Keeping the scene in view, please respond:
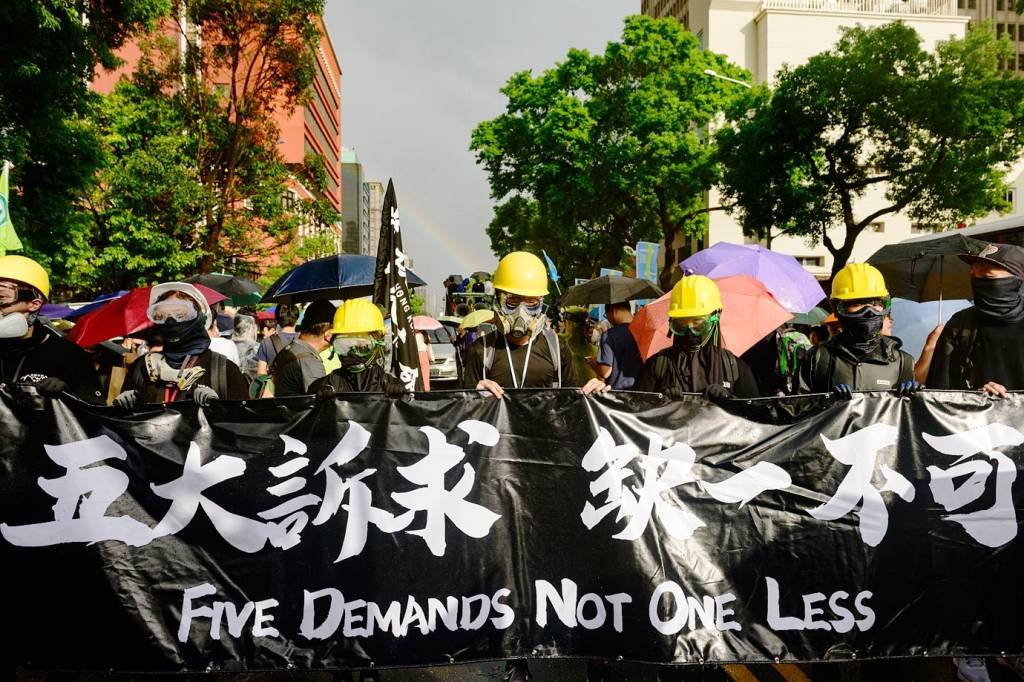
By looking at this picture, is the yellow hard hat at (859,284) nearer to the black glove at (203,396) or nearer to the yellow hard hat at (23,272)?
the black glove at (203,396)

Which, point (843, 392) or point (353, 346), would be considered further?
point (353, 346)

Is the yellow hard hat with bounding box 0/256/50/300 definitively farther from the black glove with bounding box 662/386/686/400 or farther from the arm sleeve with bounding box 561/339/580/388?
the black glove with bounding box 662/386/686/400

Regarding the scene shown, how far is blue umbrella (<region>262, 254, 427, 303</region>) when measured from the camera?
8953 millimetres

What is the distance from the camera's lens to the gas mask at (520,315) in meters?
5.26

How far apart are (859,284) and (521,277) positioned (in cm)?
188

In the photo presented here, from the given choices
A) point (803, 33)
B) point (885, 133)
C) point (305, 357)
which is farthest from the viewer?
point (803, 33)

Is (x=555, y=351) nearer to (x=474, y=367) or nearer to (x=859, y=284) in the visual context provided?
(x=474, y=367)

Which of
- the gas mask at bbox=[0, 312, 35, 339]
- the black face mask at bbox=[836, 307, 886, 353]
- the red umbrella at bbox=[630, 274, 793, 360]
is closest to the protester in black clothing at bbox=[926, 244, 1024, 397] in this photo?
the black face mask at bbox=[836, 307, 886, 353]

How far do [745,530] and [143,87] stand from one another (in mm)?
23143

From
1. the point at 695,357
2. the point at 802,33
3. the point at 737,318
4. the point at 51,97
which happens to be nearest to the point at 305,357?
the point at 695,357

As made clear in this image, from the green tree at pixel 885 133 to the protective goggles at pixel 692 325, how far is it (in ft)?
67.1

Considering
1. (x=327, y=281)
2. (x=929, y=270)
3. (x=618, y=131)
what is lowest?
(x=327, y=281)

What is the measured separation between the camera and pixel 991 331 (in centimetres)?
483

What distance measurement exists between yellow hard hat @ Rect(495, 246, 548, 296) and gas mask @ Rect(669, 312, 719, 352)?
0.85 metres
